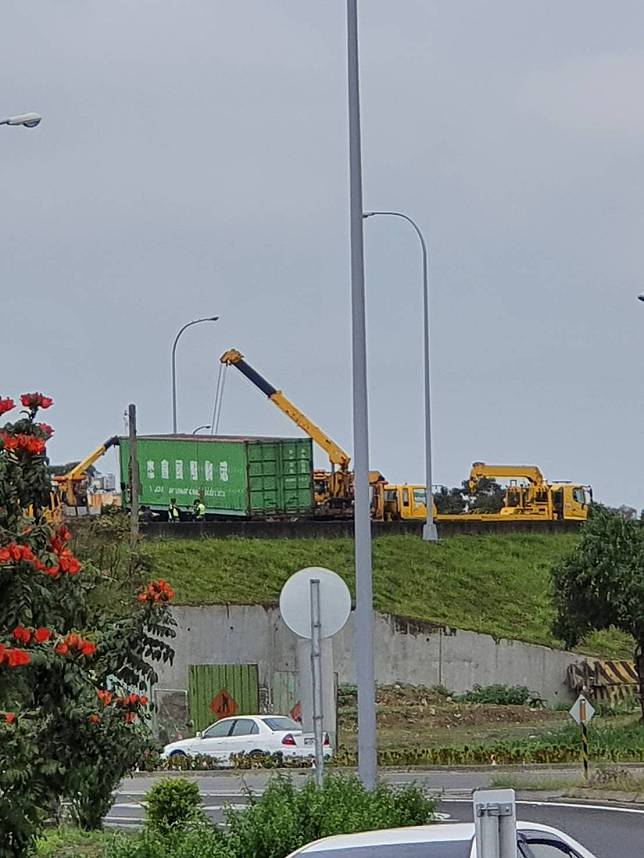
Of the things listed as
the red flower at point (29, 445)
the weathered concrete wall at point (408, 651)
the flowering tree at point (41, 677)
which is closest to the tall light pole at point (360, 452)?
the flowering tree at point (41, 677)

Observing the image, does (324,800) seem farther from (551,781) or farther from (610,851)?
(551,781)

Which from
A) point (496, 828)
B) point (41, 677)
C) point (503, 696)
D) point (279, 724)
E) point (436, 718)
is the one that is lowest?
point (436, 718)

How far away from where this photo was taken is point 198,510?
58.0 metres

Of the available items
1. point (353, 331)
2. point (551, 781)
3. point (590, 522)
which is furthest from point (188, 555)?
point (353, 331)

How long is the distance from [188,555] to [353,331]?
108 ft

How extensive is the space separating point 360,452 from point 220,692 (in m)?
24.4

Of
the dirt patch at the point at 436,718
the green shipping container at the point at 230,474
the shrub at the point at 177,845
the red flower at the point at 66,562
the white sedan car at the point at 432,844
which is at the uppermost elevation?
the green shipping container at the point at 230,474

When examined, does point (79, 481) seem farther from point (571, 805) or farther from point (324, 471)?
point (571, 805)

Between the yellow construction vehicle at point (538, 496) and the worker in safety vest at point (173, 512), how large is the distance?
13.3 meters

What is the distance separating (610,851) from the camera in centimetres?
1662

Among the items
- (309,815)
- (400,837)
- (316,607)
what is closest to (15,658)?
(400,837)

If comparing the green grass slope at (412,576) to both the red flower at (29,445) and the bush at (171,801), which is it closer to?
the bush at (171,801)

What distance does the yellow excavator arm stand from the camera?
2714 inches

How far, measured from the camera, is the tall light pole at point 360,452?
50.6ft
